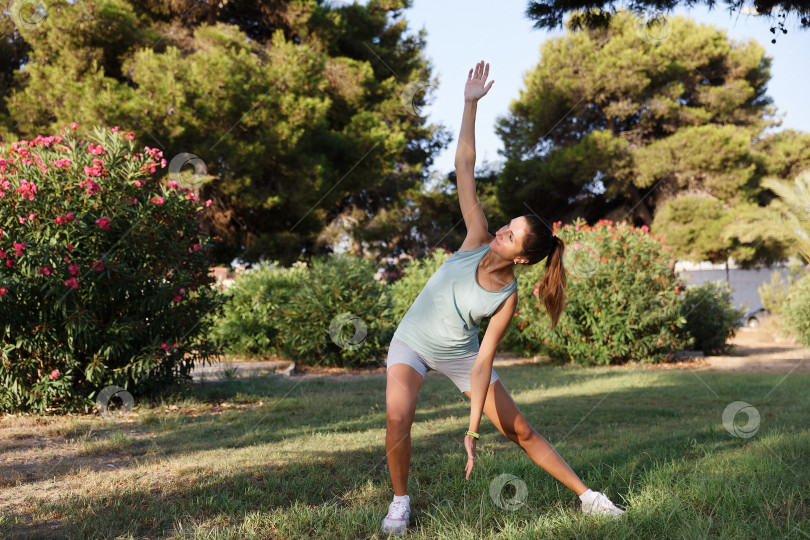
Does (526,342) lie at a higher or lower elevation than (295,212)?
lower

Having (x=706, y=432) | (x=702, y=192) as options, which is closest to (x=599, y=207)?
(x=702, y=192)

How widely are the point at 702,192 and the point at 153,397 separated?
21.0m

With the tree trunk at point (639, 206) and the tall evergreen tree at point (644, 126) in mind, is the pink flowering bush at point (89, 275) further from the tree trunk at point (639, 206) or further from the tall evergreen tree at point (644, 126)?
the tree trunk at point (639, 206)

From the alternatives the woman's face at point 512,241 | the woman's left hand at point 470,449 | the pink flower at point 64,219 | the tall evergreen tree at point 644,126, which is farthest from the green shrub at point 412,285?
the tall evergreen tree at point 644,126

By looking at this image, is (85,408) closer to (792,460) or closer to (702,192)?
(792,460)

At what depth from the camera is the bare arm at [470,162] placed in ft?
10.5

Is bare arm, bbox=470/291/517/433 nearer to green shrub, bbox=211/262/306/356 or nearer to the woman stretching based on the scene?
the woman stretching

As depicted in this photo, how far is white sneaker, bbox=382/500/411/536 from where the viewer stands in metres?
2.96

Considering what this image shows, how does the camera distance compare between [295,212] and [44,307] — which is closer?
[44,307]

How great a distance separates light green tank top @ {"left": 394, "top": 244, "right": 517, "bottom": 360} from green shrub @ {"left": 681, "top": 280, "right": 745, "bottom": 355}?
33.4ft

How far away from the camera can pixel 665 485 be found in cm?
351

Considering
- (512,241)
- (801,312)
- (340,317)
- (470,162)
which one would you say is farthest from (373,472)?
(801,312)

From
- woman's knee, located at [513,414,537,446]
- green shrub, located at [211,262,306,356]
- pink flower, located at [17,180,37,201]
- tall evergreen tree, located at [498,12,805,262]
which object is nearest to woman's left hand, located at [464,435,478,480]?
woman's knee, located at [513,414,537,446]

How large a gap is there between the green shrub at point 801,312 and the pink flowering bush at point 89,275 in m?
12.6
